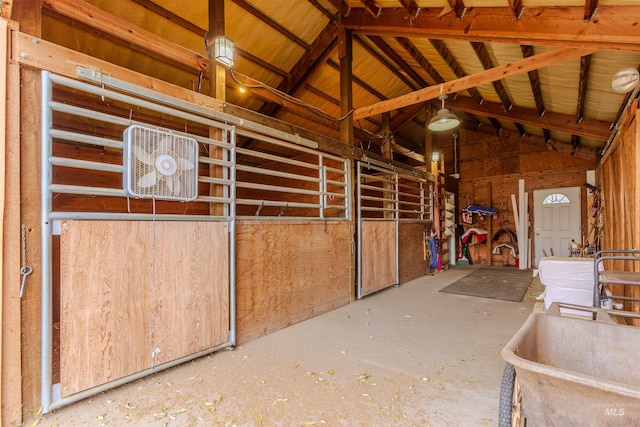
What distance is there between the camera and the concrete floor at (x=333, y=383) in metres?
1.79

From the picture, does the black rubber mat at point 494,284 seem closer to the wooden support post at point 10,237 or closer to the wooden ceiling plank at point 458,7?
Result: the wooden ceiling plank at point 458,7

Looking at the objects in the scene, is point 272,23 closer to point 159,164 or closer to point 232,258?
point 159,164

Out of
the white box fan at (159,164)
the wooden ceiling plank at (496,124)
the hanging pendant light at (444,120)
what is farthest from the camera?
the wooden ceiling plank at (496,124)

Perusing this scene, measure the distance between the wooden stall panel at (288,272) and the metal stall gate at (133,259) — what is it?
213mm

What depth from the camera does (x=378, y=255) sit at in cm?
497

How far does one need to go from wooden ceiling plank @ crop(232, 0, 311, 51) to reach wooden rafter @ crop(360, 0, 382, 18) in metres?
1.13

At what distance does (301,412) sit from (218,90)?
8.71ft

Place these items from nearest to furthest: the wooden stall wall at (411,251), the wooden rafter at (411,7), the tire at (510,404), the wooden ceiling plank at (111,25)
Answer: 1. the tire at (510,404)
2. the wooden ceiling plank at (111,25)
3. the wooden rafter at (411,7)
4. the wooden stall wall at (411,251)

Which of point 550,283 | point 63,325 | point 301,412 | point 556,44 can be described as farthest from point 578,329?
point 556,44

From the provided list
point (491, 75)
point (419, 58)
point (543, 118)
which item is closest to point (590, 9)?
point (491, 75)

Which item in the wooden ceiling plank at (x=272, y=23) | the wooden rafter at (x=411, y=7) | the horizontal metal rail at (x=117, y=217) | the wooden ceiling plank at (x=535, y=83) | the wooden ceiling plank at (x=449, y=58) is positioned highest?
the wooden ceiling plank at (x=272, y=23)

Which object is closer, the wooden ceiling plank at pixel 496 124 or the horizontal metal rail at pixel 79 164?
the horizontal metal rail at pixel 79 164

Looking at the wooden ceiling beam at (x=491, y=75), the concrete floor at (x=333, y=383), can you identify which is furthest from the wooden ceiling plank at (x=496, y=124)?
the concrete floor at (x=333, y=383)

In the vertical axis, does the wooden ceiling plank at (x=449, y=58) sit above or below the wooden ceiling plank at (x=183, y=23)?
above
